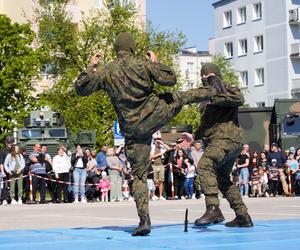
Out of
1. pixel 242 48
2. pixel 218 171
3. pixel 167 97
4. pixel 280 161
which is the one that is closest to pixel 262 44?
pixel 242 48

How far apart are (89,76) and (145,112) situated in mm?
780

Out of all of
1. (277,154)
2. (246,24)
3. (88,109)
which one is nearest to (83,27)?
(88,109)

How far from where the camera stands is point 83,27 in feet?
170

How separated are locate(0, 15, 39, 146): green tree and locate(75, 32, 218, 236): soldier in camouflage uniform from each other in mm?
38194

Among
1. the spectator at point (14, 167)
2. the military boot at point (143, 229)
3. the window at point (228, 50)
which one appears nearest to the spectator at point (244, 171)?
the spectator at point (14, 167)

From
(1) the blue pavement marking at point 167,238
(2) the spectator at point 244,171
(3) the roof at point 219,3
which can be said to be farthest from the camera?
(3) the roof at point 219,3

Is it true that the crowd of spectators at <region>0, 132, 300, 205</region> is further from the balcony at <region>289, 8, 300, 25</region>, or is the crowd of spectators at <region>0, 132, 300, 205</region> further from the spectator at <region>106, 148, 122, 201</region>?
the balcony at <region>289, 8, 300, 25</region>

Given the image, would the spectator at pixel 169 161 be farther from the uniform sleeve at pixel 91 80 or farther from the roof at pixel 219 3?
the roof at pixel 219 3

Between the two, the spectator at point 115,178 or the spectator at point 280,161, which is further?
the spectator at point 280,161

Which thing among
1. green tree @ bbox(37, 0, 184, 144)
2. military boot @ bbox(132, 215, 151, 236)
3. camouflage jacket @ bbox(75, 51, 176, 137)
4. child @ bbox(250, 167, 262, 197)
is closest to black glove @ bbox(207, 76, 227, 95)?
camouflage jacket @ bbox(75, 51, 176, 137)

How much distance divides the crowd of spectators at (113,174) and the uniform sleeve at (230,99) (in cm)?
1561

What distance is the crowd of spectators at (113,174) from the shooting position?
27703mm

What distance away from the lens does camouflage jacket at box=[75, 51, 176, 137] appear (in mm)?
10523

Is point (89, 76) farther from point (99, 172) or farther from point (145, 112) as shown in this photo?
point (99, 172)
